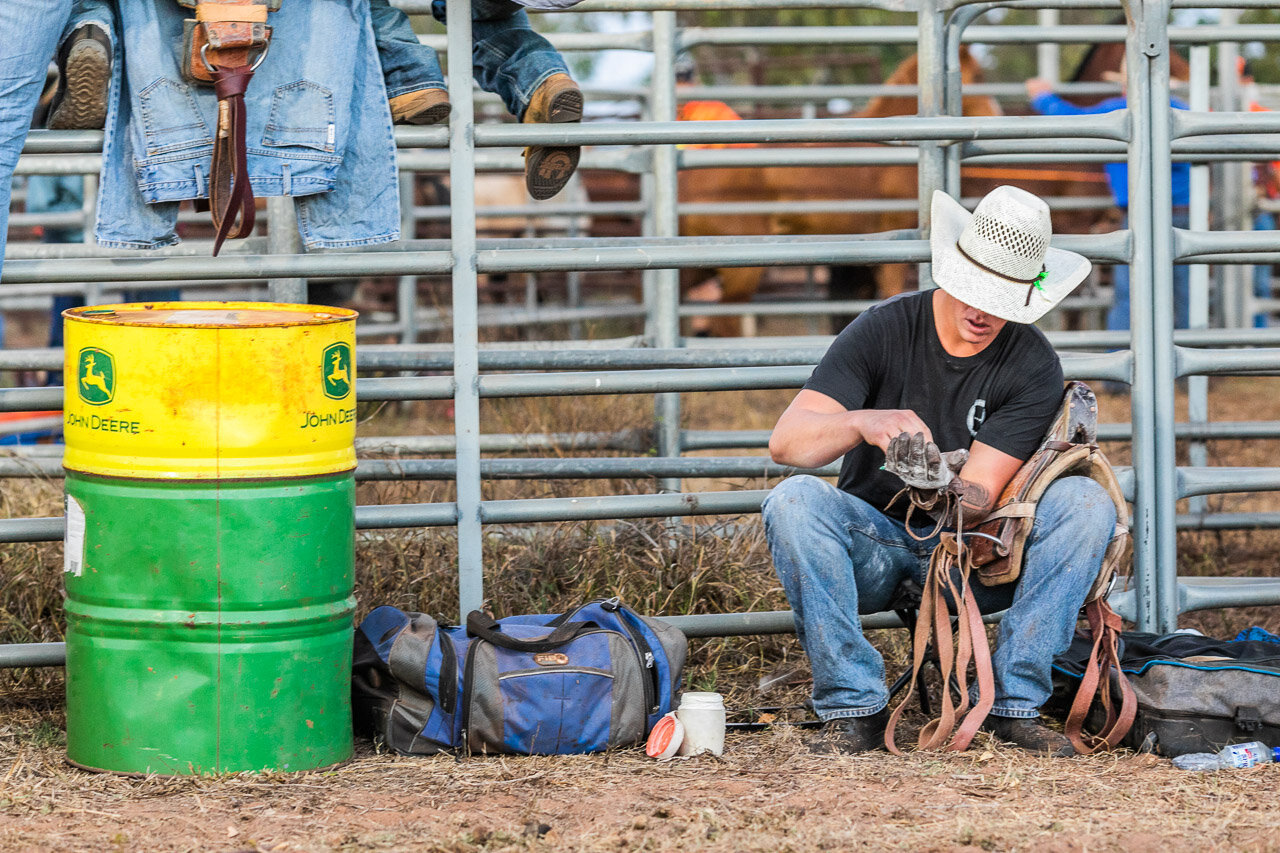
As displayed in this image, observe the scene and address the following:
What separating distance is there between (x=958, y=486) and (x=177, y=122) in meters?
1.93

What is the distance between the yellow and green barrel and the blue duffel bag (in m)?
0.23

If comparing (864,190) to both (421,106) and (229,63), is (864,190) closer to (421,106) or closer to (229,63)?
(421,106)

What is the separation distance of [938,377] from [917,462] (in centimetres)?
42

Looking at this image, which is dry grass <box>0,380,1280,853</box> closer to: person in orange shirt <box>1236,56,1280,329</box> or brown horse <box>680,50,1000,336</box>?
brown horse <box>680,50,1000,336</box>

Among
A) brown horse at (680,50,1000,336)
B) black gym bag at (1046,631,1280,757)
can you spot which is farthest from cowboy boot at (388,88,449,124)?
brown horse at (680,50,1000,336)

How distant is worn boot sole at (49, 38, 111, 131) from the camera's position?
10.7 feet

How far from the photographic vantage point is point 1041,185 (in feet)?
34.1

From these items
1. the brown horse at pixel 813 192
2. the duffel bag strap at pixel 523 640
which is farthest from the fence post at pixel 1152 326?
the brown horse at pixel 813 192

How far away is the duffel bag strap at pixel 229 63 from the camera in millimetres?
3271

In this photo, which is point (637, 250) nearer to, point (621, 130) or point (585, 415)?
point (621, 130)

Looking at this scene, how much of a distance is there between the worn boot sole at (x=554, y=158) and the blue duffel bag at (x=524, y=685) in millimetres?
1116

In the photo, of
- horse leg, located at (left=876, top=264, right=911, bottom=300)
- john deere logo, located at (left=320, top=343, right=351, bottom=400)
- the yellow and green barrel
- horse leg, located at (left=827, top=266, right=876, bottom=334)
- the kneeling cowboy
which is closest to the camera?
the yellow and green barrel

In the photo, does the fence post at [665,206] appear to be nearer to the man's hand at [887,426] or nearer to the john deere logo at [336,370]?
the man's hand at [887,426]

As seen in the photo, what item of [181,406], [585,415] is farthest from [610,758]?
[585,415]
